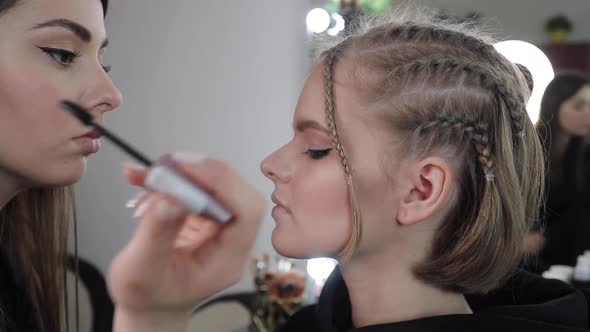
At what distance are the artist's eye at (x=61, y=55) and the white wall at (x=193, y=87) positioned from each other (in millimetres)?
1172

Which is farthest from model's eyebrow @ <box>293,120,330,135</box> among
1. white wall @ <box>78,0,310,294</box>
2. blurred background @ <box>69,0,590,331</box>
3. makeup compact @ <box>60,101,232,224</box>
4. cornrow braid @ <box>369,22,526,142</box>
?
white wall @ <box>78,0,310,294</box>

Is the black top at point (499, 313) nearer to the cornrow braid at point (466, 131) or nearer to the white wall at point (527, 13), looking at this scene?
the cornrow braid at point (466, 131)

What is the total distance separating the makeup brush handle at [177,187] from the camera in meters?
0.34

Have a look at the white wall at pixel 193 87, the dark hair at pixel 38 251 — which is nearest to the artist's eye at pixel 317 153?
the dark hair at pixel 38 251

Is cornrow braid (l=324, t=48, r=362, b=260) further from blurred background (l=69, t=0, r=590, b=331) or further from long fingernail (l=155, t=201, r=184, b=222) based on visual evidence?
blurred background (l=69, t=0, r=590, b=331)

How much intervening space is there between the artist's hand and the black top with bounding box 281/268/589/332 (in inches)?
13.2

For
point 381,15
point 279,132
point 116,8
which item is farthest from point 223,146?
point 381,15

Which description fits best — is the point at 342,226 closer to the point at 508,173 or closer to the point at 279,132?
the point at 508,173

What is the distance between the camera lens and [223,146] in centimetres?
207

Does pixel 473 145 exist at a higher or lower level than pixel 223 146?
lower

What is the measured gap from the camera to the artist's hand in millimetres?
338

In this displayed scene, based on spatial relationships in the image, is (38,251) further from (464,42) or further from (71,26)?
(464,42)

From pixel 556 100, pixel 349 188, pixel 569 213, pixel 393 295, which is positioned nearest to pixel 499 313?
pixel 393 295

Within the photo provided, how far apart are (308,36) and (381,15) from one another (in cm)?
151
